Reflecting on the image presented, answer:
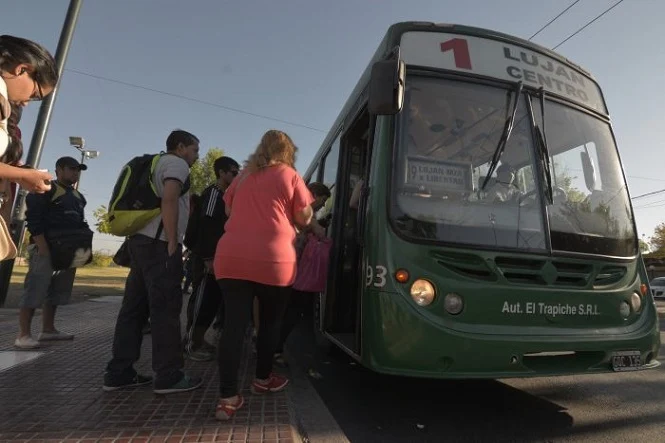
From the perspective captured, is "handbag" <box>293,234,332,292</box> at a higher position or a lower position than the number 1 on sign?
lower

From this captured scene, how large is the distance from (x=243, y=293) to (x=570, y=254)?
2299mm

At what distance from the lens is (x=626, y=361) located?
118 inches

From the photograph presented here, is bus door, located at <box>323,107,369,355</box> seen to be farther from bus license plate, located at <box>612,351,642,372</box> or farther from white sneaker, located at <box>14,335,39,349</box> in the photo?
white sneaker, located at <box>14,335,39,349</box>

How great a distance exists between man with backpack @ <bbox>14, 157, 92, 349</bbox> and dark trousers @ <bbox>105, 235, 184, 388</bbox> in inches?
72.4

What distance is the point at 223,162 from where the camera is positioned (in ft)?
14.8

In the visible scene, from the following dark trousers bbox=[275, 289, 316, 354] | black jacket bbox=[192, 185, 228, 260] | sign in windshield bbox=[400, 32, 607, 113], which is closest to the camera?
sign in windshield bbox=[400, 32, 607, 113]

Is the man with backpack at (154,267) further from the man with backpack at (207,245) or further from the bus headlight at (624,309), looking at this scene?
the bus headlight at (624,309)

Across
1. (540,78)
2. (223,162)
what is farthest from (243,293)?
(540,78)

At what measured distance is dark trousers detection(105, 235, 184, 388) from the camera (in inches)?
118

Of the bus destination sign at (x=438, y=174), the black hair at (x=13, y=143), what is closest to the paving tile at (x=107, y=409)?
the black hair at (x=13, y=143)

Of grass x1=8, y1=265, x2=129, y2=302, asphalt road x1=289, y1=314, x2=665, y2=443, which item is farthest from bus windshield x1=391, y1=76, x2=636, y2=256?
grass x1=8, y1=265, x2=129, y2=302

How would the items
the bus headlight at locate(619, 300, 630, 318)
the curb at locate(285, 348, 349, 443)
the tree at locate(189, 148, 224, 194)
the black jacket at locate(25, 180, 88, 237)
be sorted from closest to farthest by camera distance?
the curb at locate(285, 348, 349, 443) < the bus headlight at locate(619, 300, 630, 318) < the black jacket at locate(25, 180, 88, 237) < the tree at locate(189, 148, 224, 194)

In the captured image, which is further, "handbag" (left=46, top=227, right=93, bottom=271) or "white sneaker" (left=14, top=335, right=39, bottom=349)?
"handbag" (left=46, top=227, right=93, bottom=271)

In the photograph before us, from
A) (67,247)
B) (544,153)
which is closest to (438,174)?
(544,153)
